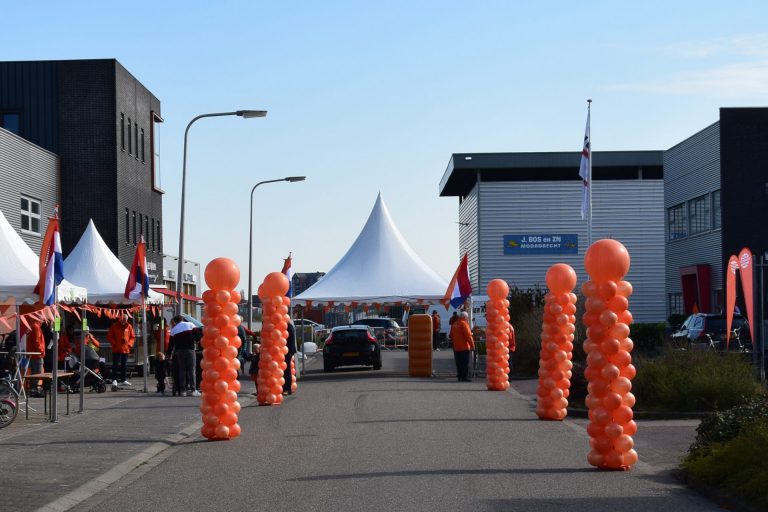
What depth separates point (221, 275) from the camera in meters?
15.8

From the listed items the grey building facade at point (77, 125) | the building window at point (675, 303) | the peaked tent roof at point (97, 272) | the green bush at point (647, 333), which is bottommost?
the green bush at point (647, 333)

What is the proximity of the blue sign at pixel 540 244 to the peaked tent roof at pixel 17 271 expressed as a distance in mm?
52882

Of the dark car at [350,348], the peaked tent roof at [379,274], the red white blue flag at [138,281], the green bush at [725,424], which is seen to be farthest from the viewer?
the dark car at [350,348]

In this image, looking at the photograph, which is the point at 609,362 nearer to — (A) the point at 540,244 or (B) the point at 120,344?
(B) the point at 120,344

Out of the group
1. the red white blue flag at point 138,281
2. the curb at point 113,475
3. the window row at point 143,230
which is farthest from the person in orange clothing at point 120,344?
the window row at point 143,230

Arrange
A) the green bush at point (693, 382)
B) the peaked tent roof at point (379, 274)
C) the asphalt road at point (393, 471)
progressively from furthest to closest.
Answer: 1. the peaked tent roof at point (379, 274)
2. the green bush at point (693, 382)
3. the asphalt road at point (393, 471)

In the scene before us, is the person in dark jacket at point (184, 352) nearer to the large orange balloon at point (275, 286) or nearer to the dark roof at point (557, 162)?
the large orange balloon at point (275, 286)

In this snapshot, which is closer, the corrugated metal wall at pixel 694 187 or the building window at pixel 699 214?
the corrugated metal wall at pixel 694 187

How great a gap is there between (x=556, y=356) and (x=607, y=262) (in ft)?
15.3

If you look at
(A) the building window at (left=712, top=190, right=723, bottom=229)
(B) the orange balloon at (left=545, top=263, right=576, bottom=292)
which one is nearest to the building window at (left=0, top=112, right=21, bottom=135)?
(A) the building window at (left=712, top=190, right=723, bottom=229)

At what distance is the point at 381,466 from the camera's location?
1169 centimetres

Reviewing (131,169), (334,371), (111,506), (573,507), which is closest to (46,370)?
(334,371)

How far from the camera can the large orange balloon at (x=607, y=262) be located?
1270 cm

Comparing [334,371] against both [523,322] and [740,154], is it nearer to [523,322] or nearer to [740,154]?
[523,322]
